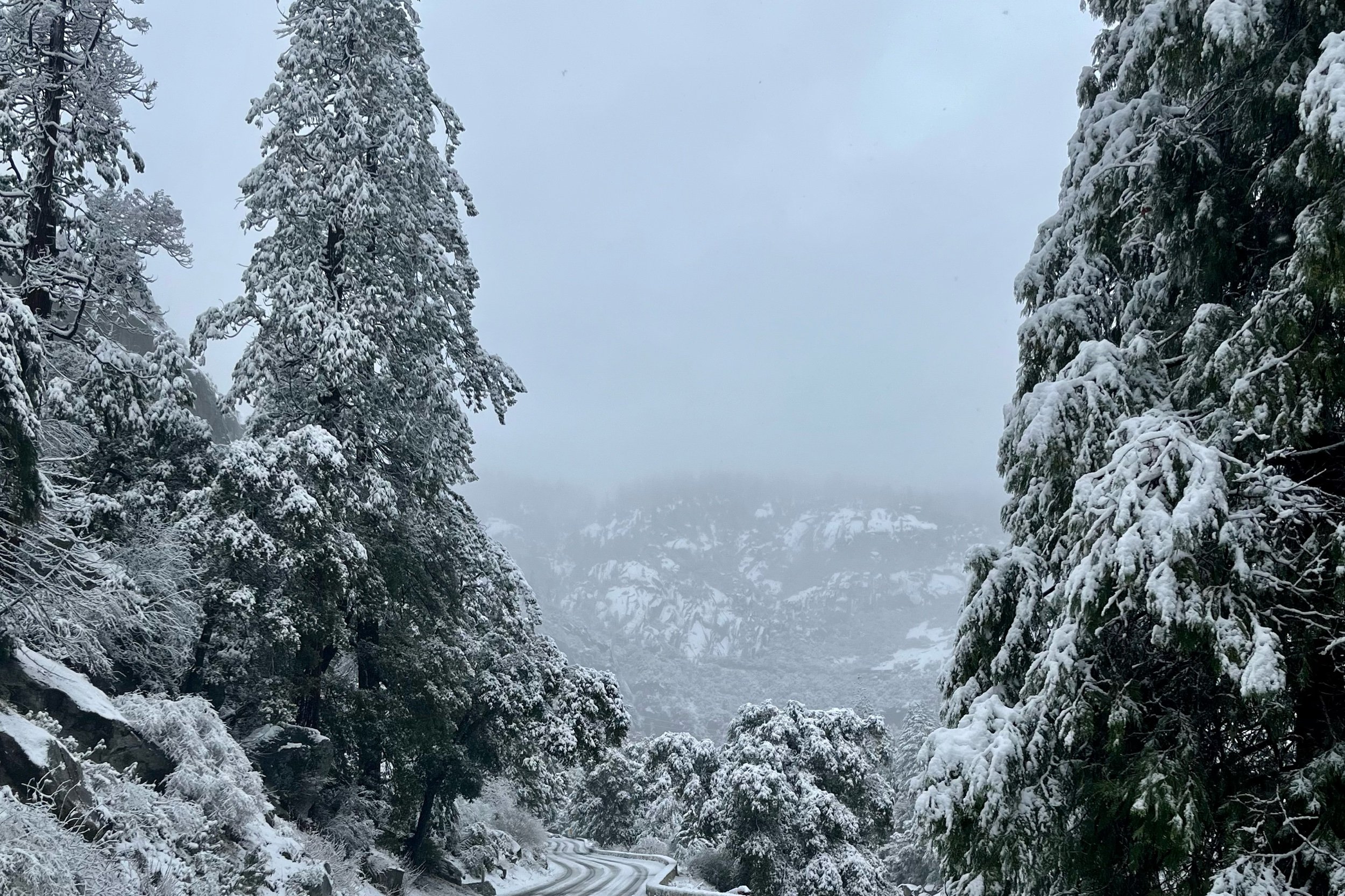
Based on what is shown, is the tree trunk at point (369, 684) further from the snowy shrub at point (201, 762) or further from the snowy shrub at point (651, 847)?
the snowy shrub at point (651, 847)

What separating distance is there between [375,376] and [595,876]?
26727 mm

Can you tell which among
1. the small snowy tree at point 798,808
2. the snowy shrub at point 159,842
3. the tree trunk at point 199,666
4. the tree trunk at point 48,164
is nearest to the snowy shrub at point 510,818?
the small snowy tree at point 798,808

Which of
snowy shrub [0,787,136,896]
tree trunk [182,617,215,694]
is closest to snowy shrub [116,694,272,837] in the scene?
snowy shrub [0,787,136,896]

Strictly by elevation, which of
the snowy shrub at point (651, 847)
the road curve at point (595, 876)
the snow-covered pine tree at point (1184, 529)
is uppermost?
the snow-covered pine tree at point (1184, 529)

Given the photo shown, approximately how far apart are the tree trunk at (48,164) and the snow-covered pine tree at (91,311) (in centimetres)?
2

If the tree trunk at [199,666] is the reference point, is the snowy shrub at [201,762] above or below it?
below

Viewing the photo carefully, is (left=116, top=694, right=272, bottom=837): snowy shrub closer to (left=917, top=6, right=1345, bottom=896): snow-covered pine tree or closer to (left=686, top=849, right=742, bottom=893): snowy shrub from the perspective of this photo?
(left=917, top=6, right=1345, bottom=896): snow-covered pine tree

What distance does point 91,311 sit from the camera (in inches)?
524

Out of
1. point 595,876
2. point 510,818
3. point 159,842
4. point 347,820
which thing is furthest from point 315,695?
point 510,818

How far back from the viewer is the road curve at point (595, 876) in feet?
91.6

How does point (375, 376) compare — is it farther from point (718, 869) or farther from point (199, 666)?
point (718, 869)

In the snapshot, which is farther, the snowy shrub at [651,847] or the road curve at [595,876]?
the snowy shrub at [651,847]

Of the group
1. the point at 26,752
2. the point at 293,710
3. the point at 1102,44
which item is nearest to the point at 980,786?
the point at 1102,44

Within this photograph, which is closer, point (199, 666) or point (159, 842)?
point (159, 842)
